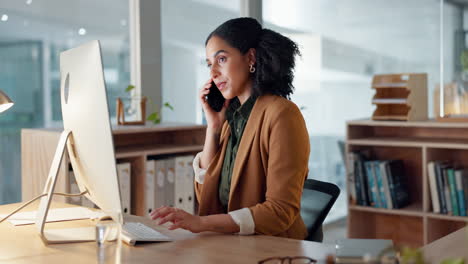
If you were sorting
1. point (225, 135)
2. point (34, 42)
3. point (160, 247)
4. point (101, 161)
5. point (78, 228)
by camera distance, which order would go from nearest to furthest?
point (101, 161), point (160, 247), point (78, 228), point (225, 135), point (34, 42)

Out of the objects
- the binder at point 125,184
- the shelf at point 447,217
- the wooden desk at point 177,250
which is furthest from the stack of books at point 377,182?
the wooden desk at point 177,250

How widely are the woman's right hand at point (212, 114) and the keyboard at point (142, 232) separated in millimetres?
533

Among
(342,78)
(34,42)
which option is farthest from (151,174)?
(342,78)

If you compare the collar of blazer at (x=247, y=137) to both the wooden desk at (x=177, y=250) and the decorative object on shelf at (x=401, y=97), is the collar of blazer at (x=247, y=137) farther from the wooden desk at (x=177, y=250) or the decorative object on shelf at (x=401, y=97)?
the decorative object on shelf at (x=401, y=97)

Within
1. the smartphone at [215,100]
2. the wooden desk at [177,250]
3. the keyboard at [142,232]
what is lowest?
the wooden desk at [177,250]

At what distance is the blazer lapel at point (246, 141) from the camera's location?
205 cm

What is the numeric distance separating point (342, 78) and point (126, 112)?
1.98m

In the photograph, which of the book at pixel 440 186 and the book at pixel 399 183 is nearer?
the book at pixel 440 186

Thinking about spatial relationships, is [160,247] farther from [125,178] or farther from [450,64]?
[450,64]

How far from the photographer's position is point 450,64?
512 cm

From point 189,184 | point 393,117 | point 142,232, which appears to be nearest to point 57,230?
point 142,232

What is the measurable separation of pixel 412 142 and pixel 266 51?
1866 millimetres

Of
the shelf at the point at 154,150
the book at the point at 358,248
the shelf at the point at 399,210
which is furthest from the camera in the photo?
the shelf at the point at 399,210

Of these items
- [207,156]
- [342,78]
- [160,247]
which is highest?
[342,78]
